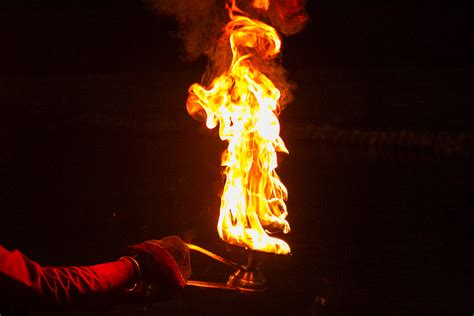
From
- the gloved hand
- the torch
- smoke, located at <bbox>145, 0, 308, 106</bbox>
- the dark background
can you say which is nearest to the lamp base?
the torch

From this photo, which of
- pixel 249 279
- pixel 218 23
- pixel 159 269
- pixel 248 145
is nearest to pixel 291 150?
pixel 218 23

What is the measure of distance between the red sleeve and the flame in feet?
1.86

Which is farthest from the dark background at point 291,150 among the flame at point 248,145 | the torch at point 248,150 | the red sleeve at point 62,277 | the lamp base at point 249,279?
the red sleeve at point 62,277

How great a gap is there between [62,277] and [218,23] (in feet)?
8.38

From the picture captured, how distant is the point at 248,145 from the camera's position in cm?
272

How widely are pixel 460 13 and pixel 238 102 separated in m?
1.77

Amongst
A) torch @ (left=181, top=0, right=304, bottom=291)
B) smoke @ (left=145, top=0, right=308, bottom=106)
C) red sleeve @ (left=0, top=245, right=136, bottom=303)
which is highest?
smoke @ (left=145, top=0, right=308, bottom=106)

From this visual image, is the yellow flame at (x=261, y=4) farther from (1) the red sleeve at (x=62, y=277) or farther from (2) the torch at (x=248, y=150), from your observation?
(1) the red sleeve at (x=62, y=277)

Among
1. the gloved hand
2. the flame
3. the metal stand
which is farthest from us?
the flame

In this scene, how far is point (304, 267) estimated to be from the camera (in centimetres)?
418

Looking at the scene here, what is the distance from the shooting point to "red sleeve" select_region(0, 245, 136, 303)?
1688 mm

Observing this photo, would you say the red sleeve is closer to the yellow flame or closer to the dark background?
the dark background

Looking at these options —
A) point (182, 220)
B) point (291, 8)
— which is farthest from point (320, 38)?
point (182, 220)

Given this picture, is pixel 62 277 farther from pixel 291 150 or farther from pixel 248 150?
pixel 291 150
